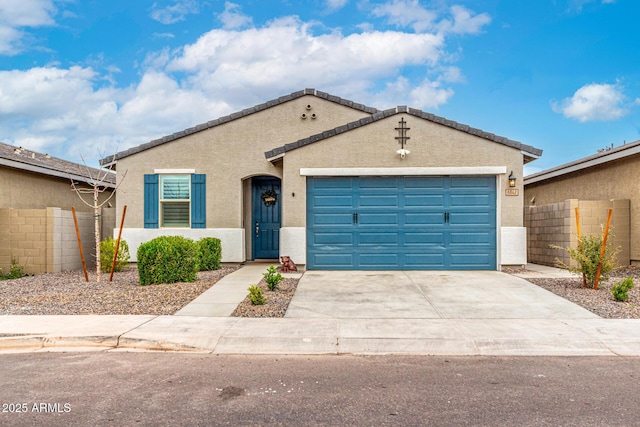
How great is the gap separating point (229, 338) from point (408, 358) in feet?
7.41

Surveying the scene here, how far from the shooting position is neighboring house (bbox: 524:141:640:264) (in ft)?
40.1

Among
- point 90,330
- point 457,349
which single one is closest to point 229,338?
point 90,330

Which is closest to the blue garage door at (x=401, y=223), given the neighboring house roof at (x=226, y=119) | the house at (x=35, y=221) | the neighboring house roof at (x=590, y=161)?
the neighboring house roof at (x=226, y=119)

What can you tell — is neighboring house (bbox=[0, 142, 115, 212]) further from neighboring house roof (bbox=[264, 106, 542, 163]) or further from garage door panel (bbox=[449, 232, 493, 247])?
garage door panel (bbox=[449, 232, 493, 247])

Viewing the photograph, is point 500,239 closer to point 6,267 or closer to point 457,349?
point 457,349

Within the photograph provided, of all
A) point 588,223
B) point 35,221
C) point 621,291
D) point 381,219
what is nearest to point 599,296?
point 621,291

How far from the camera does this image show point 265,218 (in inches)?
573

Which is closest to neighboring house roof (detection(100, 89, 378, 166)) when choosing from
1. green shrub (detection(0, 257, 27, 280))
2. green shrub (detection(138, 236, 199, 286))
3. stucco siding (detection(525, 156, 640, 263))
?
green shrub (detection(0, 257, 27, 280))

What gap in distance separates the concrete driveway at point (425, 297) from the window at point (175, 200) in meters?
4.49

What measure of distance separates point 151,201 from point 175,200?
661 millimetres

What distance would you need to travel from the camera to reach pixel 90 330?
249 inches

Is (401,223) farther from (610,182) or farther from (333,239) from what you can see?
(610,182)

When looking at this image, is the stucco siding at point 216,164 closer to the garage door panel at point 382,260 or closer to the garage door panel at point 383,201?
the garage door panel at point 383,201

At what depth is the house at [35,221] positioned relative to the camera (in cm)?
1210
